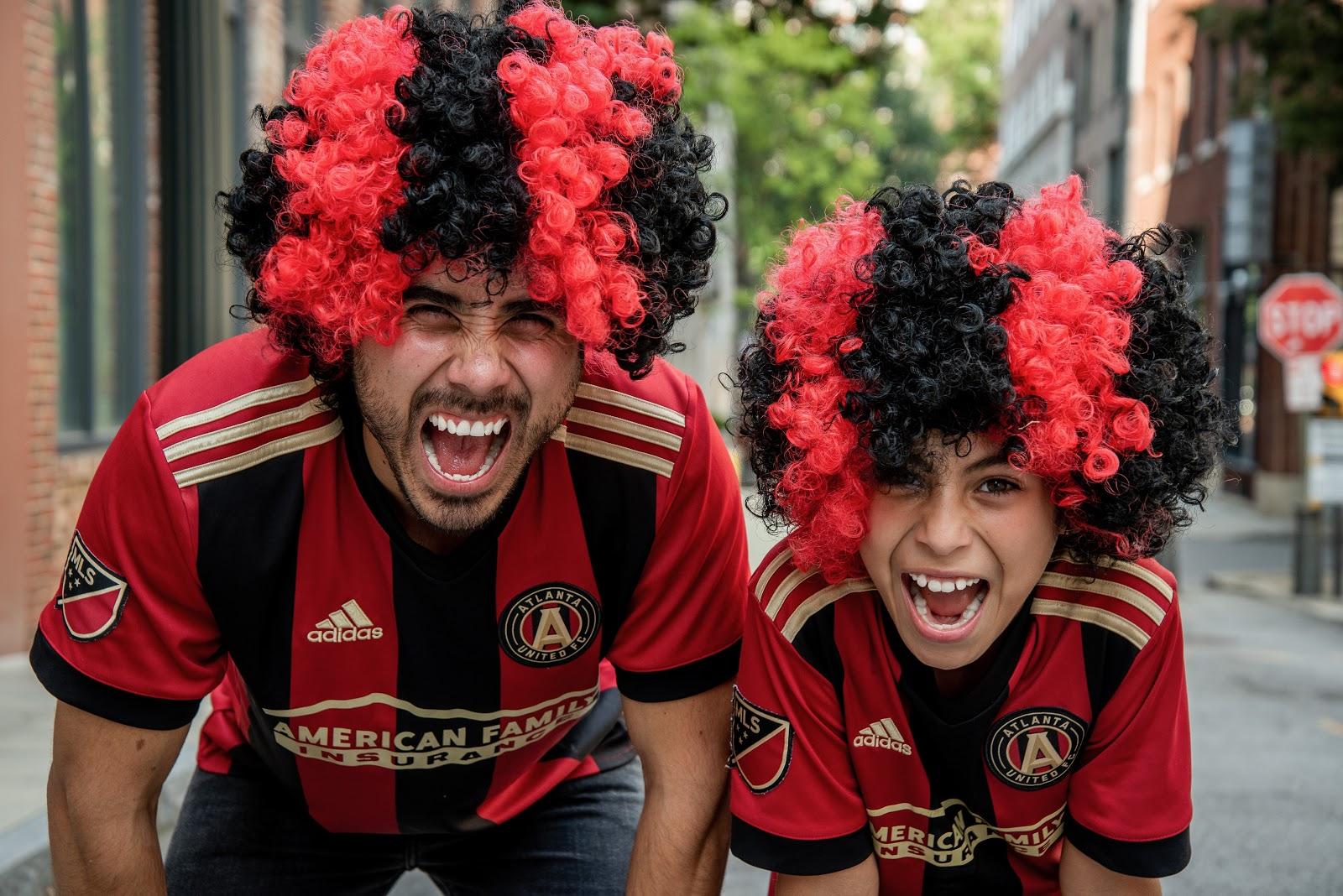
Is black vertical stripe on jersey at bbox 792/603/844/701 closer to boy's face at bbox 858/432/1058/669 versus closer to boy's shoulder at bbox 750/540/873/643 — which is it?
boy's shoulder at bbox 750/540/873/643

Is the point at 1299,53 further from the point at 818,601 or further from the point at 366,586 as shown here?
the point at 366,586

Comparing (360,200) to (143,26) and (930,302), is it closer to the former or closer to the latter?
(930,302)

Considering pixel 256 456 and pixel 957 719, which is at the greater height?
pixel 256 456

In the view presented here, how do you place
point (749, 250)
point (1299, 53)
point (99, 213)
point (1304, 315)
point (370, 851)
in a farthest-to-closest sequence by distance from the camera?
point (749, 250) → point (1299, 53) → point (1304, 315) → point (99, 213) → point (370, 851)

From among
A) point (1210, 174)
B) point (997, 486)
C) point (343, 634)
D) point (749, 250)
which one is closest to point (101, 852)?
point (343, 634)

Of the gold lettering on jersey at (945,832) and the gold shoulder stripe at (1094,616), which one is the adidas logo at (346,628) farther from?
the gold shoulder stripe at (1094,616)

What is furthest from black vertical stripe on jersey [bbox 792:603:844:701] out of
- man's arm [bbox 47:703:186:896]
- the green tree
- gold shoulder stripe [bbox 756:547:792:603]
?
the green tree

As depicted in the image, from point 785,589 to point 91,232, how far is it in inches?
254

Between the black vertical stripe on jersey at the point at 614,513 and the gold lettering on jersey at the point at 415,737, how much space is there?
34cm

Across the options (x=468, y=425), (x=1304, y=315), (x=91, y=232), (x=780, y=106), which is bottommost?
(x=468, y=425)

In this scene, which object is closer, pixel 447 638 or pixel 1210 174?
pixel 447 638

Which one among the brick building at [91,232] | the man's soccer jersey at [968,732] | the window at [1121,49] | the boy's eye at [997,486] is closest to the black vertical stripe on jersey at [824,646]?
the man's soccer jersey at [968,732]

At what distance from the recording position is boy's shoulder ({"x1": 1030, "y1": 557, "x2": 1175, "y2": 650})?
8.43 ft

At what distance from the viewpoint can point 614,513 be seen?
2717 mm
